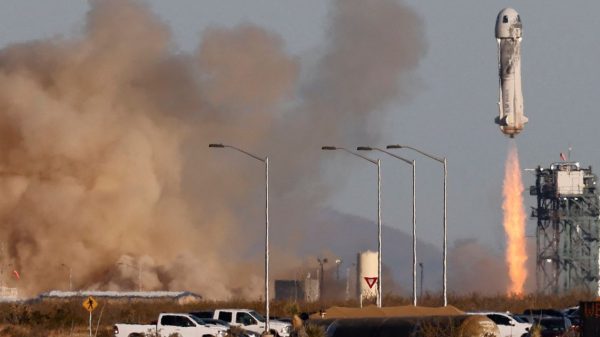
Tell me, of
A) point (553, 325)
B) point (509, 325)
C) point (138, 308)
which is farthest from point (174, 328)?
point (138, 308)

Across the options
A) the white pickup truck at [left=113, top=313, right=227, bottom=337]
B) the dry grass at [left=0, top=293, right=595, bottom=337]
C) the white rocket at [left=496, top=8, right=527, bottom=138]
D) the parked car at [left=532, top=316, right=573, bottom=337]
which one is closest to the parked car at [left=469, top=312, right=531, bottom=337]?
the parked car at [left=532, top=316, right=573, bottom=337]

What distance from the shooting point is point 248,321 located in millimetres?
92812

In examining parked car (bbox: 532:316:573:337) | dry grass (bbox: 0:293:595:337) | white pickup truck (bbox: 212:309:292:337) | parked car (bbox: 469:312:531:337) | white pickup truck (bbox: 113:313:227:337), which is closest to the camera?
parked car (bbox: 532:316:573:337)

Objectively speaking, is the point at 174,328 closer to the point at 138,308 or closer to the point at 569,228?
the point at 138,308

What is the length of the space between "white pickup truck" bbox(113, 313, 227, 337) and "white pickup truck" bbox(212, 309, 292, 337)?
3.92 m

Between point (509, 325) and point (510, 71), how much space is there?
50702 millimetres

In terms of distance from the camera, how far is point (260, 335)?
3420 inches

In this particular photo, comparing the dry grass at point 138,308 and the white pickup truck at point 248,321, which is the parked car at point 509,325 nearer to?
the white pickup truck at point 248,321

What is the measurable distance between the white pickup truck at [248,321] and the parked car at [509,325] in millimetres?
11106

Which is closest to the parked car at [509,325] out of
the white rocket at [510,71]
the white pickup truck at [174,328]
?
the white pickup truck at [174,328]

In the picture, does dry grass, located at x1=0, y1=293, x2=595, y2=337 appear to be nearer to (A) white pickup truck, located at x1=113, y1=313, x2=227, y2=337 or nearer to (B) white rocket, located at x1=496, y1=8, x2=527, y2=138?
(A) white pickup truck, located at x1=113, y1=313, x2=227, y2=337

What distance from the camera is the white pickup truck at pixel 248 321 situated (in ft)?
295

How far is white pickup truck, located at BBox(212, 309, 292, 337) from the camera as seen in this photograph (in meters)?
89.8

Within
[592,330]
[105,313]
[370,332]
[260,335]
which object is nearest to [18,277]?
[105,313]
